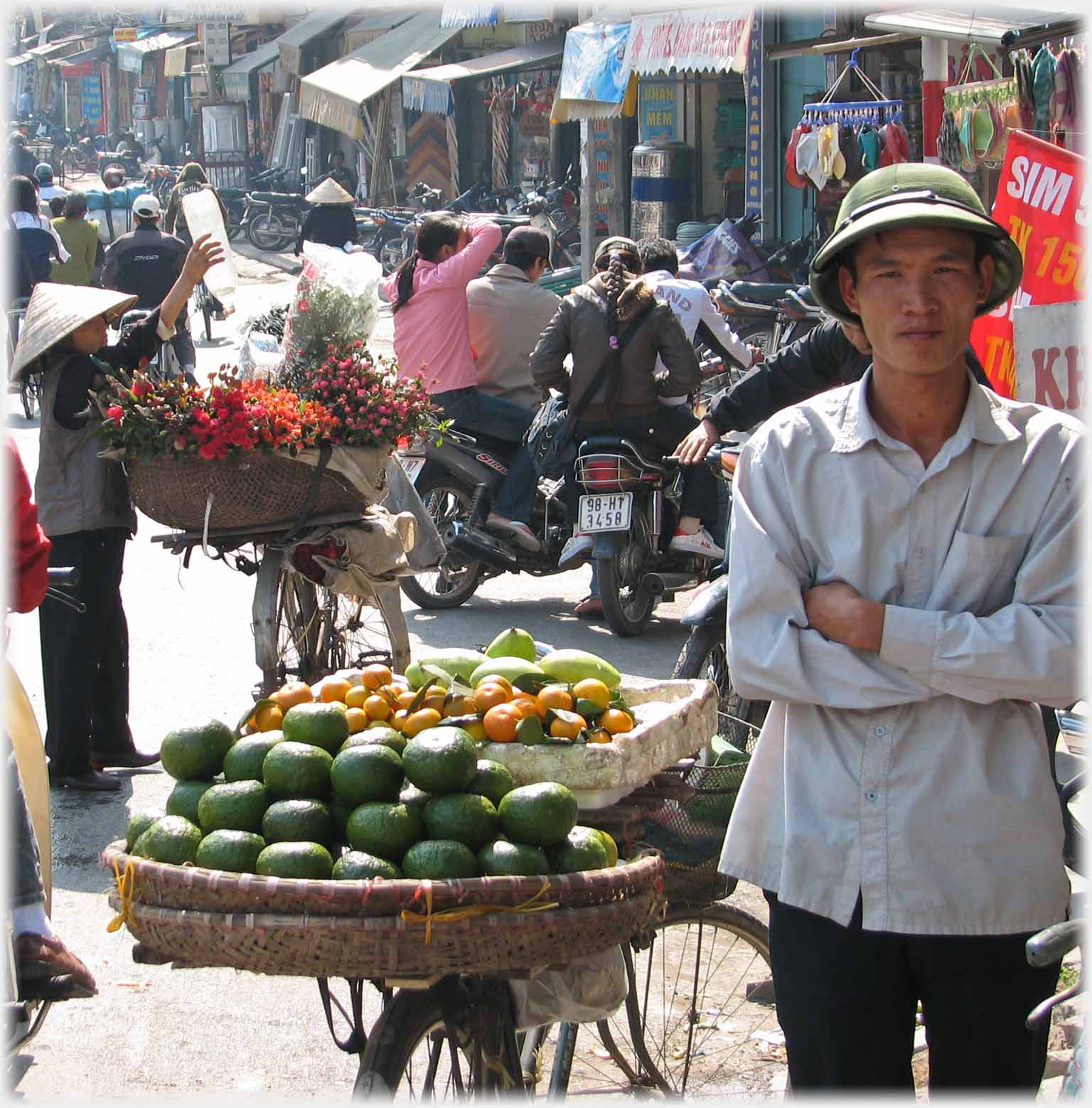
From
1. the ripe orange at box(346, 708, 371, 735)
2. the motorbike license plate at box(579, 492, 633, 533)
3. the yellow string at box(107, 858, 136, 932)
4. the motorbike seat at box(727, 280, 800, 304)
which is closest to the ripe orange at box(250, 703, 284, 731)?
the ripe orange at box(346, 708, 371, 735)

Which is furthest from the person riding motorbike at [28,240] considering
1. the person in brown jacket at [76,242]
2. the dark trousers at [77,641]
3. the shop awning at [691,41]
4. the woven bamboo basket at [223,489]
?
the woven bamboo basket at [223,489]

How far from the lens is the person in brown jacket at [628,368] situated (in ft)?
24.0

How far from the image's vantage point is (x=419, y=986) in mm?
2508

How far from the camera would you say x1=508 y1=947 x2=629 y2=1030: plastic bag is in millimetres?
2781

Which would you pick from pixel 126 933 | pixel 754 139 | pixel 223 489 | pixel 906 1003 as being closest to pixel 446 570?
pixel 223 489

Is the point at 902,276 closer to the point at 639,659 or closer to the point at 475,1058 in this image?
the point at 475,1058

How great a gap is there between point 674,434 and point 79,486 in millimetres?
3015

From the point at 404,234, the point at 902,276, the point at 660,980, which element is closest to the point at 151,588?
the point at 660,980

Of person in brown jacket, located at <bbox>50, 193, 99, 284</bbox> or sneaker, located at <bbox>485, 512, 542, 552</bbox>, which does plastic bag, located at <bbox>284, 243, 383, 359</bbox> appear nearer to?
sneaker, located at <bbox>485, 512, 542, 552</bbox>

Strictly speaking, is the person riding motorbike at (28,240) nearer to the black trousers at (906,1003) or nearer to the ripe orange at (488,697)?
the ripe orange at (488,697)

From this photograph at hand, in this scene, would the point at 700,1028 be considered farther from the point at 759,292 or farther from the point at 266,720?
the point at 759,292

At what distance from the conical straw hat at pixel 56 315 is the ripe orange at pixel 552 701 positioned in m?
3.03

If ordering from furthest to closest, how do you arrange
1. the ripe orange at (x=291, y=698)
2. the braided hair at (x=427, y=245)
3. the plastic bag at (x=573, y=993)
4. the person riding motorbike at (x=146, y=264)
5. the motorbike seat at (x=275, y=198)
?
1. the motorbike seat at (x=275, y=198)
2. the person riding motorbike at (x=146, y=264)
3. the braided hair at (x=427, y=245)
4. the ripe orange at (x=291, y=698)
5. the plastic bag at (x=573, y=993)

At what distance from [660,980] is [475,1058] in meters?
1.48
